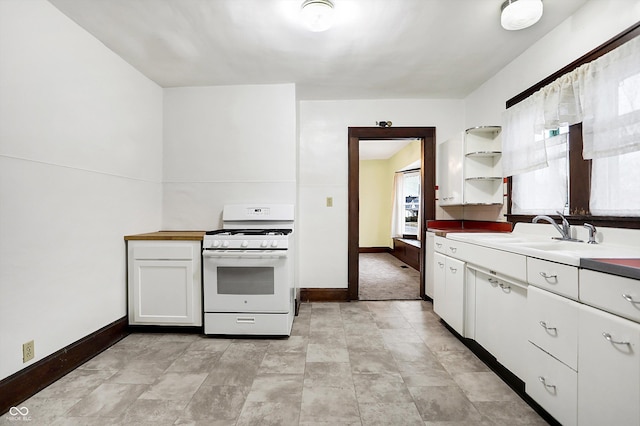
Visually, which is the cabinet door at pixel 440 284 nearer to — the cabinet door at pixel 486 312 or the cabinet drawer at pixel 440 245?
the cabinet drawer at pixel 440 245

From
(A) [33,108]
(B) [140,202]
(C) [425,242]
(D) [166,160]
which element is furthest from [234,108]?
(C) [425,242]

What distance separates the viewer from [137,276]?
2.48m

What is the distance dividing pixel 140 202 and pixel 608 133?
361 centimetres

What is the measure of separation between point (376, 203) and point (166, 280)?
584 cm

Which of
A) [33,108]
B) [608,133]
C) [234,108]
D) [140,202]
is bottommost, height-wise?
[140,202]

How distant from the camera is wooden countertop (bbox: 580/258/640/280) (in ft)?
3.34

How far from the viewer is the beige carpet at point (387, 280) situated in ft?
12.0

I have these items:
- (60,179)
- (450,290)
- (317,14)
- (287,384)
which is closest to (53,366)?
(60,179)

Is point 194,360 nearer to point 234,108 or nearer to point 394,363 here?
point 394,363

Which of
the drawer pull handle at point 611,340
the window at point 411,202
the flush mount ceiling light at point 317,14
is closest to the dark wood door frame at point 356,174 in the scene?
the flush mount ceiling light at point 317,14

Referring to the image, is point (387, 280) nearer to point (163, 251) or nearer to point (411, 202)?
point (411, 202)

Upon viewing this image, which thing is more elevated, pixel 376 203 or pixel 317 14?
pixel 317 14

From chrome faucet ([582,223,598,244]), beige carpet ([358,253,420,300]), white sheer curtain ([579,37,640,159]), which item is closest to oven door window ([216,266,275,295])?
beige carpet ([358,253,420,300])

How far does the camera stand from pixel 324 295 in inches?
134
